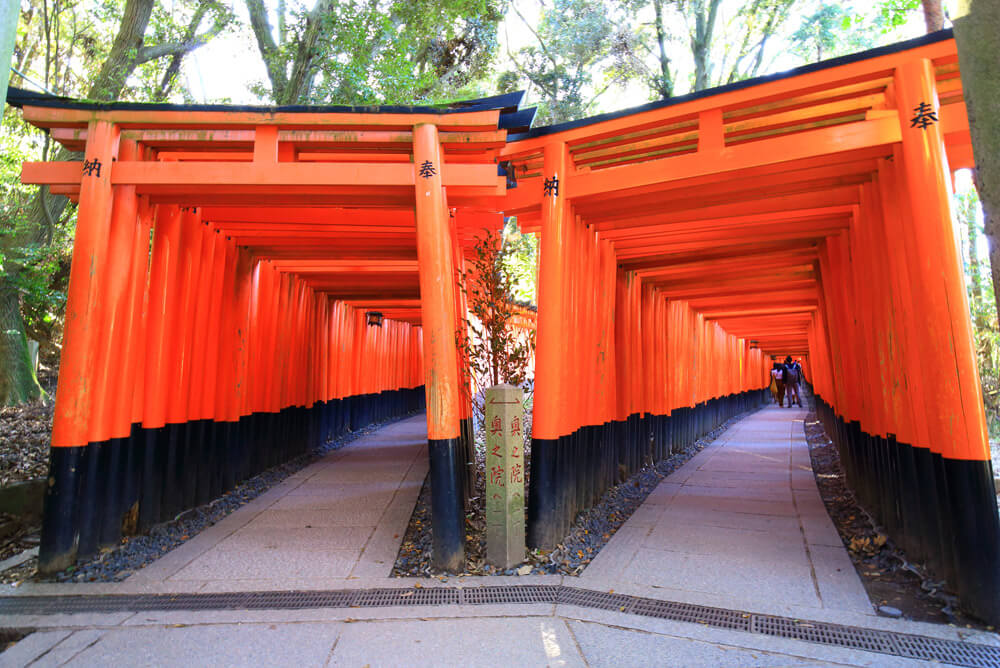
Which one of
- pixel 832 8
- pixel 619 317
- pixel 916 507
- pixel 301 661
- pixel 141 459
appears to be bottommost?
pixel 301 661

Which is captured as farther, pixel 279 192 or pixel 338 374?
pixel 338 374

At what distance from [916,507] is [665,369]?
5087 mm

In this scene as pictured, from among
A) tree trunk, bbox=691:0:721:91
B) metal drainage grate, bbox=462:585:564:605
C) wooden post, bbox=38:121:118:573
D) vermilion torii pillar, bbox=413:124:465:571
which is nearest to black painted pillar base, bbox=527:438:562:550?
vermilion torii pillar, bbox=413:124:465:571

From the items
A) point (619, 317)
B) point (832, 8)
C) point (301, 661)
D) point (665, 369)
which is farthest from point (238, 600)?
point (832, 8)

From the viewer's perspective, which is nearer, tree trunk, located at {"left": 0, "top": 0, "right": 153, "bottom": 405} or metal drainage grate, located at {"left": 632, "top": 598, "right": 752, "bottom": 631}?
metal drainage grate, located at {"left": 632, "top": 598, "right": 752, "bottom": 631}

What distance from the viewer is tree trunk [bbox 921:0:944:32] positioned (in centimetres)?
707

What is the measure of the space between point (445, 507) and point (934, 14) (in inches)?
328

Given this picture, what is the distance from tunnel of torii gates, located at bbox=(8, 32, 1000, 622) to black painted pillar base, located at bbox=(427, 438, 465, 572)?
0.6 inches

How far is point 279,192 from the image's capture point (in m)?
4.50

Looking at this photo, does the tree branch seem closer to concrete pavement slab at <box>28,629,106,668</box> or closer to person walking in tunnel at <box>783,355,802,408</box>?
concrete pavement slab at <box>28,629,106,668</box>

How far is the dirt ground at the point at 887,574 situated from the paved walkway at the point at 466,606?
0.13m

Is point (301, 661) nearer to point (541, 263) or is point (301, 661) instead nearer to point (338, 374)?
point (541, 263)

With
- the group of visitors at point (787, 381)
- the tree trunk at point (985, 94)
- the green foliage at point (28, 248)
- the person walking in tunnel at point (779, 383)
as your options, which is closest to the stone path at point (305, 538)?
the tree trunk at point (985, 94)

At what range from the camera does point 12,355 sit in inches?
341
